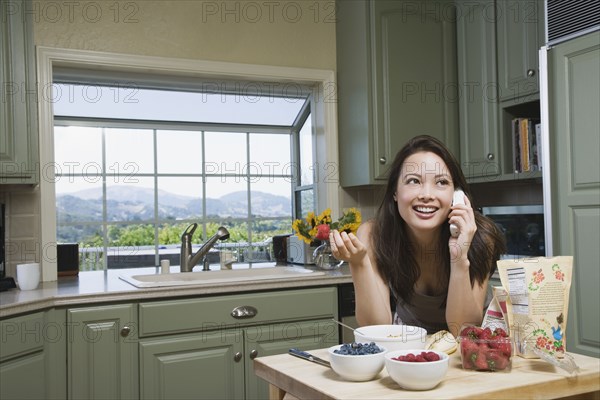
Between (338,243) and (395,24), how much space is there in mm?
2197

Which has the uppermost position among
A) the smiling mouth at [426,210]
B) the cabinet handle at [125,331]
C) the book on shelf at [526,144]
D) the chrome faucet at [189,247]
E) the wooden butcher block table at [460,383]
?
the book on shelf at [526,144]

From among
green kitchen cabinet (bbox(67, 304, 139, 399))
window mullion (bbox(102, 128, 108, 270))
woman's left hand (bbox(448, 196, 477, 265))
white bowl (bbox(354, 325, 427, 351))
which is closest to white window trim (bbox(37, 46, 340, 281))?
green kitchen cabinet (bbox(67, 304, 139, 399))

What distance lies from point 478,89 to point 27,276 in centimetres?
244

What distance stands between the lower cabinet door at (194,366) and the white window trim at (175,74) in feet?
2.47

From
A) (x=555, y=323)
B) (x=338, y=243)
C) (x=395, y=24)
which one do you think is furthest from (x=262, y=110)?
(x=555, y=323)

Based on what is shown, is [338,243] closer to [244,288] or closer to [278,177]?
[244,288]

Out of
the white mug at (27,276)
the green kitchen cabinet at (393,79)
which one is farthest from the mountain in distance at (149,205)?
the white mug at (27,276)

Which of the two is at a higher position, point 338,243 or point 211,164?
point 211,164

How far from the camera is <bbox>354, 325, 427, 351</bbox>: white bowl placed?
4.30 ft

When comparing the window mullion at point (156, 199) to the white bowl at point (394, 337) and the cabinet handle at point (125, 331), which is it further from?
the white bowl at point (394, 337)

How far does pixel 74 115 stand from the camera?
4.21 m

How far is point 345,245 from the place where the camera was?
1582 millimetres

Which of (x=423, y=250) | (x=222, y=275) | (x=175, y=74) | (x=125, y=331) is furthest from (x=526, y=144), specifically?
(x=125, y=331)

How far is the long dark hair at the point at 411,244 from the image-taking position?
1.81 meters
